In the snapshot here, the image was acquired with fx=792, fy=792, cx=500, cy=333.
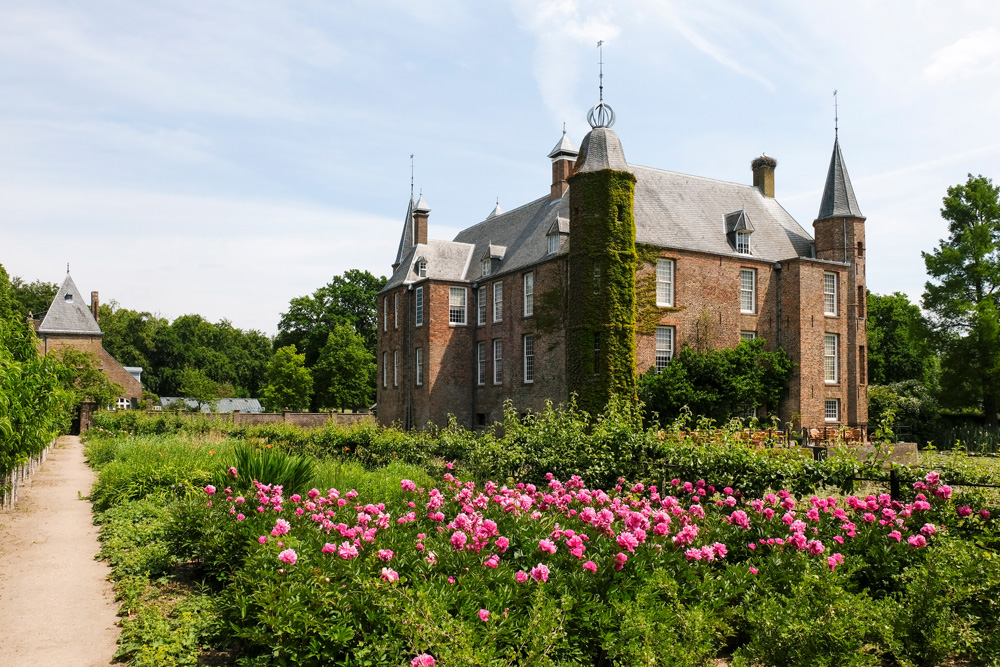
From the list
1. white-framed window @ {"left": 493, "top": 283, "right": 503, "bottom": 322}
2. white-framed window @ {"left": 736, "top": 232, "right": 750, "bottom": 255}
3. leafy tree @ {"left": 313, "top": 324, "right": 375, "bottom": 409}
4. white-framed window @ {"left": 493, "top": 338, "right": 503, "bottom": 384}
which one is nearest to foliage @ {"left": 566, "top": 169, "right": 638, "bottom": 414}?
white-framed window @ {"left": 736, "top": 232, "right": 750, "bottom": 255}

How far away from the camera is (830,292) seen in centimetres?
3438

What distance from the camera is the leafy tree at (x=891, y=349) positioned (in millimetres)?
58375

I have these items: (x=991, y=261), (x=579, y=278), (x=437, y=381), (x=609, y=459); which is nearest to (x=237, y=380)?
(x=437, y=381)

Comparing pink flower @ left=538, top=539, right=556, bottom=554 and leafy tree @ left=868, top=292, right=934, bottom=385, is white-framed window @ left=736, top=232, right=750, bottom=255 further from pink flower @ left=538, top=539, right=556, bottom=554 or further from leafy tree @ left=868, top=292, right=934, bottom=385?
pink flower @ left=538, top=539, right=556, bottom=554

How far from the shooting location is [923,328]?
3834 cm

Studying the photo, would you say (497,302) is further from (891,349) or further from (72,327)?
(72,327)

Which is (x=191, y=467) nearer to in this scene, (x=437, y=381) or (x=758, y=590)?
(x=758, y=590)

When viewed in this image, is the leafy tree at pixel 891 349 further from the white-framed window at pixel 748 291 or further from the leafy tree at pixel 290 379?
the leafy tree at pixel 290 379

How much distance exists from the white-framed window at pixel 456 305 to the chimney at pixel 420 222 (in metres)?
4.26

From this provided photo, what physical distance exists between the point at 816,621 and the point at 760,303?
30154 mm

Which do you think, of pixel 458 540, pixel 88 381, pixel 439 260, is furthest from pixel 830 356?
pixel 88 381

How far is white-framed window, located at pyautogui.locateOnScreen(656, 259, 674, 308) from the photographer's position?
105 ft

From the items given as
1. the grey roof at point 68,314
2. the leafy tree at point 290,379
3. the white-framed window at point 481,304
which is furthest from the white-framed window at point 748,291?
the grey roof at point 68,314

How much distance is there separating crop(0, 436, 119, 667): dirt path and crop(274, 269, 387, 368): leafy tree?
2169 inches
